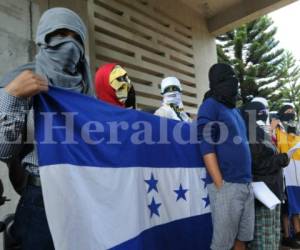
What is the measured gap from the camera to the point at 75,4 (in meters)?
4.75

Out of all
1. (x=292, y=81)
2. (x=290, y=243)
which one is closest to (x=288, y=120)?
→ (x=290, y=243)

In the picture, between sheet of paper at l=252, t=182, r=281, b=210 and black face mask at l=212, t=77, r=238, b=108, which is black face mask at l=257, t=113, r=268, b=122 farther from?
black face mask at l=212, t=77, r=238, b=108

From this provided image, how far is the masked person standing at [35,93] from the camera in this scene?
1386 millimetres

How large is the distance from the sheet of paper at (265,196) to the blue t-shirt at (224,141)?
0.93ft

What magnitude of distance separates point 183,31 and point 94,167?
6.15 m

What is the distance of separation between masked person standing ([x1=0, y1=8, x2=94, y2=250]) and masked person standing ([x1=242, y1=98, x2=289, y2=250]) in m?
1.78

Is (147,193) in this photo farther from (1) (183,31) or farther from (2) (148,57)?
(1) (183,31)

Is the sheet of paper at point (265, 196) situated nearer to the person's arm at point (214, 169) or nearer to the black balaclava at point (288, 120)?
the person's arm at point (214, 169)

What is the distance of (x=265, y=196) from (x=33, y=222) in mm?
1719

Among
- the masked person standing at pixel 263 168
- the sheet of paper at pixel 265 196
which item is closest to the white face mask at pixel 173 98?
the masked person standing at pixel 263 168

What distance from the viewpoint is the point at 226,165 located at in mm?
2352

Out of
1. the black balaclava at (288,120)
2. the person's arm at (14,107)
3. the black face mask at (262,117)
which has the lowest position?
the person's arm at (14,107)

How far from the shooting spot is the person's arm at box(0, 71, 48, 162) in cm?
137

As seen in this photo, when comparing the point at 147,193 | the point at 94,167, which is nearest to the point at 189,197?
the point at 147,193
